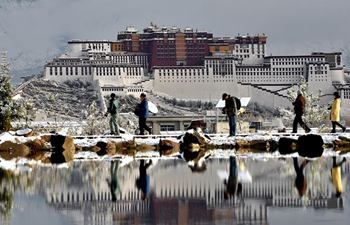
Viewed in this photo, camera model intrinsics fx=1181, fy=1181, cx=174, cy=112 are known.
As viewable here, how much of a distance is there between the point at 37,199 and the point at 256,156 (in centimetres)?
626

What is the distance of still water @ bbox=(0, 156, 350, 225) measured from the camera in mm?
6953

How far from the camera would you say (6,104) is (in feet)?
66.4

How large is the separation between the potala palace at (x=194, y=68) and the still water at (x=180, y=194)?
337 ft

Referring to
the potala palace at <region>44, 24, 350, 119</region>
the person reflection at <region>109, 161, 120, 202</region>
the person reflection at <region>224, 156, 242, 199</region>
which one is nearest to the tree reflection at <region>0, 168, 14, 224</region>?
the person reflection at <region>109, 161, 120, 202</region>

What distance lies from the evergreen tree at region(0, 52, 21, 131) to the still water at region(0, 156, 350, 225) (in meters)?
7.93

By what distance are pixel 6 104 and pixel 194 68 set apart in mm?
106277

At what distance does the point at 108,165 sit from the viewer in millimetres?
12500

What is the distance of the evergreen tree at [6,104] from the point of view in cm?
1968

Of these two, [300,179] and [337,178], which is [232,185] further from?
[337,178]

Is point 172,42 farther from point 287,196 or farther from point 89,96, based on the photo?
point 287,196

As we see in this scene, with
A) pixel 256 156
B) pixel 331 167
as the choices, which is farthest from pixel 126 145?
pixel 331 167

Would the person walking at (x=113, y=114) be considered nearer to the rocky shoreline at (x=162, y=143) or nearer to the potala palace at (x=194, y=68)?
the rocky shoreline at (x=162, y=143)

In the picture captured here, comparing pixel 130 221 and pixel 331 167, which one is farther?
pixel 331 167

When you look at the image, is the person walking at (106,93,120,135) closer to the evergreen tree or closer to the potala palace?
the evergreen tree
